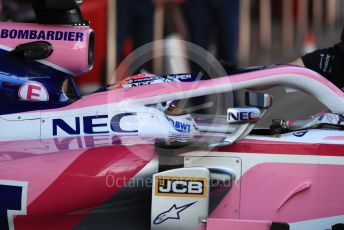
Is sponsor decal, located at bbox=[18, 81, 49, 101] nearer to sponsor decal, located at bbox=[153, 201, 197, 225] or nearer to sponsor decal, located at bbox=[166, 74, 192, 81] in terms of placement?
sponsor decal, located at bbox=[166, 74, 192, 81]

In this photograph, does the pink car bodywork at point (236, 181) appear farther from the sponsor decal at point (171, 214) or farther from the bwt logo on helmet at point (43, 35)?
the bwt logo on helmet at point (43, 35)

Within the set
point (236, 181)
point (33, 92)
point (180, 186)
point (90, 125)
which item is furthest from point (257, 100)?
point (33, 92)

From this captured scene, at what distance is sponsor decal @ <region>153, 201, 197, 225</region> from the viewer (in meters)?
3.30

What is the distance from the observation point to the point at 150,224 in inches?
131

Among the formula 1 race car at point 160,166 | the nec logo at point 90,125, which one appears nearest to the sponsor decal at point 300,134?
the formula 1 race car at point 160,166

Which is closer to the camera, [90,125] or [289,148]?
[289,148]

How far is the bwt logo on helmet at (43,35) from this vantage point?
370 cm

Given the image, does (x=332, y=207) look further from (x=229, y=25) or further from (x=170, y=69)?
(x=229, y=25)

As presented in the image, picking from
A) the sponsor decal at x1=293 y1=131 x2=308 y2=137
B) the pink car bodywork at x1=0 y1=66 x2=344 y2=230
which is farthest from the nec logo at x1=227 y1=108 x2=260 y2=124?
the sponsor decal at x1=293 y1=131 x2=308 y2=137

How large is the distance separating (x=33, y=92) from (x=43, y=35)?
31 cm

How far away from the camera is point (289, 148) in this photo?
11.0 feet

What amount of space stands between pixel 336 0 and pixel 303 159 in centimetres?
727

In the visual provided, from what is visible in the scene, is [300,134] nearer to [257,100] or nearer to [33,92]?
[257,100]

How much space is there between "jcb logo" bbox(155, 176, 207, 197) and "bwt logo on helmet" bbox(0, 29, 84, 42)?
2.95 feet
